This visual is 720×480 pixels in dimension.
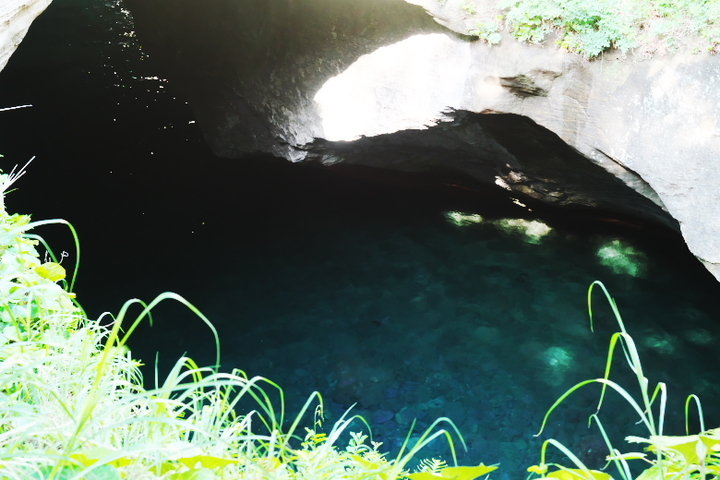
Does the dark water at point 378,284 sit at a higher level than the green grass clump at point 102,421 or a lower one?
lower

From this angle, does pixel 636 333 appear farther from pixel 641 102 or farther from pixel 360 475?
pixel 360 475

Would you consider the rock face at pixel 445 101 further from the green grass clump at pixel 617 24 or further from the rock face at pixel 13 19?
the rock face at pixel 13 19

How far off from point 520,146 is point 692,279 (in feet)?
7.77

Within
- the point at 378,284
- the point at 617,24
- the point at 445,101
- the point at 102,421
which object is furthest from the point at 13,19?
the point at 617,24

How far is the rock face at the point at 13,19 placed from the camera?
319 centimetres

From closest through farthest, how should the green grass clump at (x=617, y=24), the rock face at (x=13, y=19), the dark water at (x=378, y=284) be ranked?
the rock face at (x=13, y=19) < the green grass clump at (x=617, y=24) < the dark water at (x=378, y=284)

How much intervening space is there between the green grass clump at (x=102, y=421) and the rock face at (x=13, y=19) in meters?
1.79

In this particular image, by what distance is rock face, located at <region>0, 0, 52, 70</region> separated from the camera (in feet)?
10.5

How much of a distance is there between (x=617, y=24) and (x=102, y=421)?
4113 mm

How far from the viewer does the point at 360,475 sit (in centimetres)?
142

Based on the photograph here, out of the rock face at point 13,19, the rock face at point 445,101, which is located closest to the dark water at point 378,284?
the rock face at point 445,101

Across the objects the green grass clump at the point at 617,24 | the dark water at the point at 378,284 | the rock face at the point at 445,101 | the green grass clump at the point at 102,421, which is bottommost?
the dark water at the point at 378,284

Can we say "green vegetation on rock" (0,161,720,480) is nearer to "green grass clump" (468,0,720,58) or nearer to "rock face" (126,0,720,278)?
"rock face" (126,0,720,278)

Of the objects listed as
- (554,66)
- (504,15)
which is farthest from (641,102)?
(504,15)
